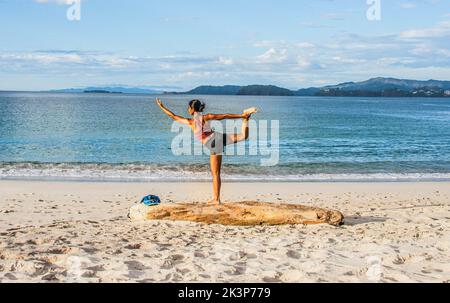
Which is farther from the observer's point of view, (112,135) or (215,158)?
(112,135)

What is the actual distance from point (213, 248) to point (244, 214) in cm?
250

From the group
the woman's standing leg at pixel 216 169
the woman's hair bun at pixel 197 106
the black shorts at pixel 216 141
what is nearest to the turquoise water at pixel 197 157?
the woman's standing leg at pixel 216 169

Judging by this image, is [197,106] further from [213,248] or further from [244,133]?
[213,248]

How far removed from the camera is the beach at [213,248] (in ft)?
23.0

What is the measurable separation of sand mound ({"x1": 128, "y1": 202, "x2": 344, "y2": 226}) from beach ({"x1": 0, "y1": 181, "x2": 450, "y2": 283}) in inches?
10.7

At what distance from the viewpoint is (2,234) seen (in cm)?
964

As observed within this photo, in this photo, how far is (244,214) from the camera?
430 inches

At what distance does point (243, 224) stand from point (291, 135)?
35.9 meters

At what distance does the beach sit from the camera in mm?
7016

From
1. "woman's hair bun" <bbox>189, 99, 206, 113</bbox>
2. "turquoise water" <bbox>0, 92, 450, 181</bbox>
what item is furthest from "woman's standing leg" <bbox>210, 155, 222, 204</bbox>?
"turquoise water" <bbox>0, 92, 450, 181</bbox>

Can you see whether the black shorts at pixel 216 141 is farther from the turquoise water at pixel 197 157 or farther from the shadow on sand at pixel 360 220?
the turquoise water at pixel 197 157
